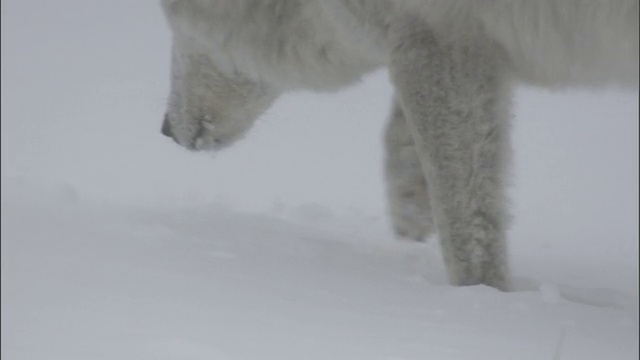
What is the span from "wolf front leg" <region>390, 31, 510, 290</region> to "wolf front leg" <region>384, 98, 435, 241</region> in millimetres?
→ 910

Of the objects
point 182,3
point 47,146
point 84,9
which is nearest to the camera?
point 182,3

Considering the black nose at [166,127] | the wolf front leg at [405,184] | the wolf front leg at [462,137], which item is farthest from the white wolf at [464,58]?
the black nose at [166,127]

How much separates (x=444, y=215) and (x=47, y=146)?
10.3 feet

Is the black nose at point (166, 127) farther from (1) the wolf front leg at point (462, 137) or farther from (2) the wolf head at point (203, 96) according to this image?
(1) the wolf front leg at point (462, 137)

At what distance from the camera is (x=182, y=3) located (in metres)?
4.79

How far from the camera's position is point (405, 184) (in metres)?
5.04

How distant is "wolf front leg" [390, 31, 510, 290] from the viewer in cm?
397

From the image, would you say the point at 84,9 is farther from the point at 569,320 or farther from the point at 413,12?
the point at 569,320

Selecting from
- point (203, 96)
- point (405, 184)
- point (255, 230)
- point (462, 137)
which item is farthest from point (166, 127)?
point (462, 137)

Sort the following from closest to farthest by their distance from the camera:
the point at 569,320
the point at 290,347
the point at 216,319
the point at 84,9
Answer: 1. the point at 290,347
2. the point at 216,319
3. the point at 569,320
4. the point at 84,9

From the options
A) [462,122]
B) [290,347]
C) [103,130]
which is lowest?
[290,347]

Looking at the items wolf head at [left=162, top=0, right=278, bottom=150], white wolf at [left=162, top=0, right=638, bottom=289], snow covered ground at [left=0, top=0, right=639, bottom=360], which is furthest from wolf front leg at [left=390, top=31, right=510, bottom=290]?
wolf head at [left=162, top=0, right=278, bottom=150]

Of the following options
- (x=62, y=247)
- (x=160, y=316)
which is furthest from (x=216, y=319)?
(x=62, y=247)

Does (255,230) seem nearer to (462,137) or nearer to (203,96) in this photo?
(203,96)
